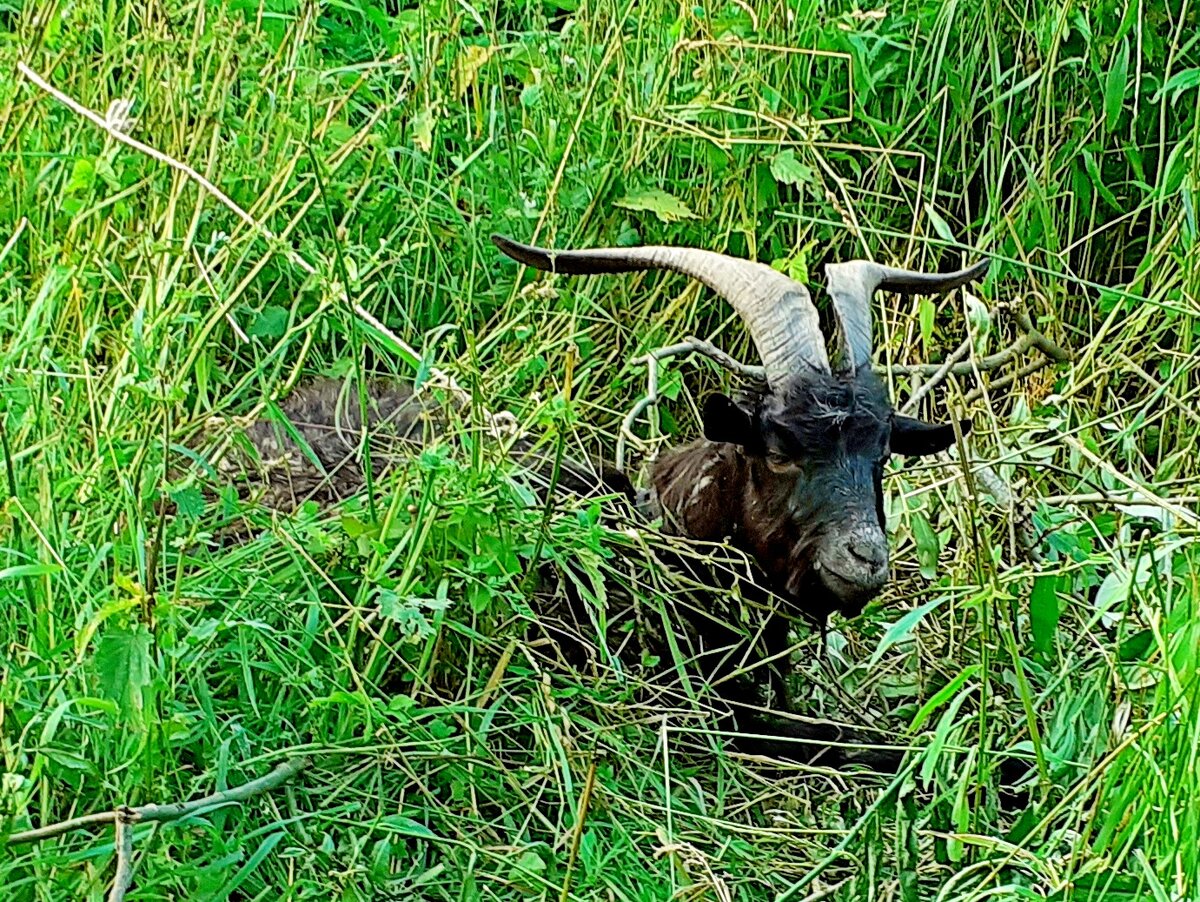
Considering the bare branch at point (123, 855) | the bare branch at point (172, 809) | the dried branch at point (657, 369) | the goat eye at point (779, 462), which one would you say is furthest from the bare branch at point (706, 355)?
the bare branch at point (123, 855)

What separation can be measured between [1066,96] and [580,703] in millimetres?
2820

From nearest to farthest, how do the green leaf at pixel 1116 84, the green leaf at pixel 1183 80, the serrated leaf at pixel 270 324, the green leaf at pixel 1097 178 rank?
the serrated leaf at pixel 270 324 → the green leaf at pixel 1183 80 → the green leaf at pixel 1116 84 → the green leaf at pixel 1097 178

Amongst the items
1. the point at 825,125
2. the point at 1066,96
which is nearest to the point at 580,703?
the point at 825,125

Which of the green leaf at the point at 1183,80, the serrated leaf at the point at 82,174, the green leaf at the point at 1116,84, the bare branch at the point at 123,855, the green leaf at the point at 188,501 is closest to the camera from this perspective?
the bare branch at the point at 123,855

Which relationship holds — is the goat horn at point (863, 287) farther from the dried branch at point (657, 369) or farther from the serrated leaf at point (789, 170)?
the serrated leaf at point (789, 170)

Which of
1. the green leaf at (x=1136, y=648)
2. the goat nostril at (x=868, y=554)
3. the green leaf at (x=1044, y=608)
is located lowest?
the goat nostril at (x=868, y=554)

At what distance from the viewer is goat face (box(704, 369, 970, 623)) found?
3957mm

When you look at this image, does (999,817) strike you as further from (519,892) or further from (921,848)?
(519,892)

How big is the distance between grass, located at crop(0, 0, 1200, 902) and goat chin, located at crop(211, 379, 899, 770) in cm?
11

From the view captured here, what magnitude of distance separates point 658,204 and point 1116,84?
4.46ft

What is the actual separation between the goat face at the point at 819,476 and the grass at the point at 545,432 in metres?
0.23

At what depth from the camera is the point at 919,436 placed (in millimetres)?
4180

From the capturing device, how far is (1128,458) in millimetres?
4133

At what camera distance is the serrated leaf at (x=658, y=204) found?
506cm
